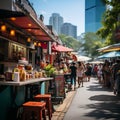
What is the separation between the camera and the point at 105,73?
2138cm

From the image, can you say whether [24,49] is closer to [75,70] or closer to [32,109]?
[75,70]

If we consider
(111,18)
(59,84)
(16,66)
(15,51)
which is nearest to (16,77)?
(16,66)

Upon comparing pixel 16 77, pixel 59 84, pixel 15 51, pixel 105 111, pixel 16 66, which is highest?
pixel 15 51

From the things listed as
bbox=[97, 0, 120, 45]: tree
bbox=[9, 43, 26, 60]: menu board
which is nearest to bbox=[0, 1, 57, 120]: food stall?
bbox=[9, 43, 26, 60]: menu board

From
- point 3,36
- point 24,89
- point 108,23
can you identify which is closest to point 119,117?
point 24,89

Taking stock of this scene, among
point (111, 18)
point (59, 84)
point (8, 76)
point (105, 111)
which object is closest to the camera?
point (8, 76)

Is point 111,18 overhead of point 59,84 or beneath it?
overhead

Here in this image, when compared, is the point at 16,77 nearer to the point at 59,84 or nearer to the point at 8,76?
the point at 8,76

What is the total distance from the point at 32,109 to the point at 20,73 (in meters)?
0.92

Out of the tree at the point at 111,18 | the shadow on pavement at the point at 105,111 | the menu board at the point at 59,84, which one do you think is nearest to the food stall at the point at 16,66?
the menu board at the point at 59,84

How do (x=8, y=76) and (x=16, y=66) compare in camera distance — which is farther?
(x=16, y=66)

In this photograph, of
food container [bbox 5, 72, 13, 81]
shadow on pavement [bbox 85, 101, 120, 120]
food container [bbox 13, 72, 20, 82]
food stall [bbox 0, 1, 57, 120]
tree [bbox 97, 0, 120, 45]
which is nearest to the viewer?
food container [bbox 13, 72, 20, 82]

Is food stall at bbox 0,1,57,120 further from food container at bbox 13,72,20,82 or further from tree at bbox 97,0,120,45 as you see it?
tree at bbox 97,0,120,45

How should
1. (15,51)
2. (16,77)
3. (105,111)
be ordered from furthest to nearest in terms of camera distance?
Answer: (15,51), (105,111), (16,77)
